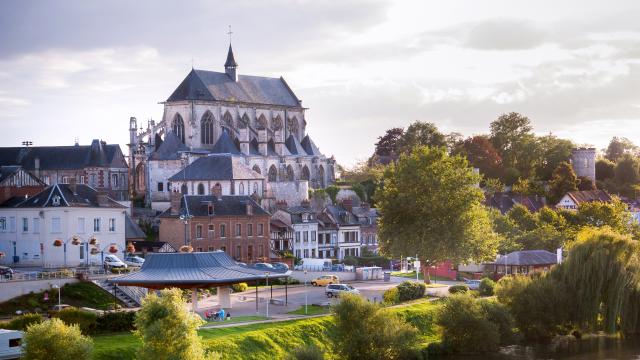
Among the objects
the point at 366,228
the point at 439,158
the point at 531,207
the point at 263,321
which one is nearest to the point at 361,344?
the point at 263,321

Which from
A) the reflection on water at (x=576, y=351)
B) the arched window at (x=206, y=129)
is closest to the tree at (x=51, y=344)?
the reflection on water at (x=576, y=351)

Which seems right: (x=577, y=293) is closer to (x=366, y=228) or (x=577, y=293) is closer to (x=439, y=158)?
(x=439, y=158)

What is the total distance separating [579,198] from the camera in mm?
118250

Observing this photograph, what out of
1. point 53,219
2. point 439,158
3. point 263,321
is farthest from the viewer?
point 439,158

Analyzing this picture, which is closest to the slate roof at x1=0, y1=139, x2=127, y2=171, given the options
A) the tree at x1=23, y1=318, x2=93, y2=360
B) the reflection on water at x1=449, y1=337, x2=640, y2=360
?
the reflection on water at x1=449, y1=337, x2=640, y2=360

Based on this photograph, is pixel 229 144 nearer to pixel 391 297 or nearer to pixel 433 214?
pixel 433 214

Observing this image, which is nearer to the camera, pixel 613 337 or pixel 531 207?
pixel 613 337

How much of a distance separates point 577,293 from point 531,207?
5903cm

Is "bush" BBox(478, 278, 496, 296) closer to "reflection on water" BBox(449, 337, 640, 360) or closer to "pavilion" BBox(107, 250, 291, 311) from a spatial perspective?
"reflection on water" BBox(449, 337, 640, 360)

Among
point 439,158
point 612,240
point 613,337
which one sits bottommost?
point 613,337

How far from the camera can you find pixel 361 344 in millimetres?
48094

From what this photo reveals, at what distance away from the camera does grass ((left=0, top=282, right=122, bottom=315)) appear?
55000 millimetres

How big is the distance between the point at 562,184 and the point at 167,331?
87514 millimetres

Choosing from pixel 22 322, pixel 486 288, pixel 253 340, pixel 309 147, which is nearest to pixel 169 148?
pixel 309 147
